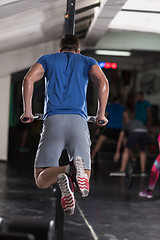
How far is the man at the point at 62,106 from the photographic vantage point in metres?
3.38

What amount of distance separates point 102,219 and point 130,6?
3.87 m

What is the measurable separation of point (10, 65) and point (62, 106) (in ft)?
24.1

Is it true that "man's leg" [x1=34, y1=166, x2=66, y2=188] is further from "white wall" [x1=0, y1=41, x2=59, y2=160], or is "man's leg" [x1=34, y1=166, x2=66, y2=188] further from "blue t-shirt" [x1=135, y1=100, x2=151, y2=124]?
"white wall" [x1=0, y1=41, x2=59, y2=160]

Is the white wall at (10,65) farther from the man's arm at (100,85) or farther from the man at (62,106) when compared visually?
the man's arm at (100,85)

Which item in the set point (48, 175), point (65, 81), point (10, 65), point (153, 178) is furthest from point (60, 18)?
point (48, 175)

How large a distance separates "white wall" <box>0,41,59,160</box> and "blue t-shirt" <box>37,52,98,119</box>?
284 inches

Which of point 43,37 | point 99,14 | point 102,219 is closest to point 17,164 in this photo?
point 43,37

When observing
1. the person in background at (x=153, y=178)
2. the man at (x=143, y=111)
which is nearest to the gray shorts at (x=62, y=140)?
the person in background at (x=153, y=178)

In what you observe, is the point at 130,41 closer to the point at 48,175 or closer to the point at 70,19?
the point at 70,19

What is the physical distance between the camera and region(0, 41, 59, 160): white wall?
415 inches

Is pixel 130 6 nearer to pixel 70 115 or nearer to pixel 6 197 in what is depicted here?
pixel 6 197

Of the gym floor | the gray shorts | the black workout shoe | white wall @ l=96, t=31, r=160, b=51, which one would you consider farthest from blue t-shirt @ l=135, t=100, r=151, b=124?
the black workout shoe

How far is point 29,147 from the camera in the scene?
1454cm

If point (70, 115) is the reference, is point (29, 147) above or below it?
below
